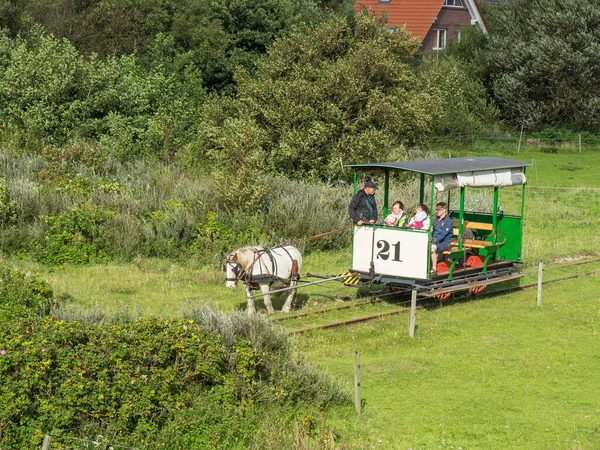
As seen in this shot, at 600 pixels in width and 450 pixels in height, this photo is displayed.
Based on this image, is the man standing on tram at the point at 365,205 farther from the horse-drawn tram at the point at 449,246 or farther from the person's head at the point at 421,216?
the person's head at the point at 421,216

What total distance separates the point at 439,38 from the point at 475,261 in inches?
1856

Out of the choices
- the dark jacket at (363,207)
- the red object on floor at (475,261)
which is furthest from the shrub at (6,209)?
the red object on floor at (475,261)

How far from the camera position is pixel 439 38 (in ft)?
215

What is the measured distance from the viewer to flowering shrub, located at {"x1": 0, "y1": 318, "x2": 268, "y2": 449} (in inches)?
413

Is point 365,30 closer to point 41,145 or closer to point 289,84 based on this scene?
point 289,84

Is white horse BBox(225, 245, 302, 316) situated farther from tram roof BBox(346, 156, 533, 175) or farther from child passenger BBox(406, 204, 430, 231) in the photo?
child passenger BBox(406, 204, 430, 231)

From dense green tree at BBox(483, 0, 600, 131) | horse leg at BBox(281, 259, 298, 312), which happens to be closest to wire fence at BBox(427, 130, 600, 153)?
dense green tree at BBox(483, 0, 600, 131)

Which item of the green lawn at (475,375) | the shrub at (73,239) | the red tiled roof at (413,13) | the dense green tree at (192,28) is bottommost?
the green lawn at (475,375)

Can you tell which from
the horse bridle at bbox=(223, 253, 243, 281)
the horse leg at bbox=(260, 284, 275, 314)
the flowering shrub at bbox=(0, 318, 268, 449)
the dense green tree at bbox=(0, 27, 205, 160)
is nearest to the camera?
the flowering shrub at bbox=(0, 318, 268, 449)

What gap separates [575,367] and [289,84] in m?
19.6

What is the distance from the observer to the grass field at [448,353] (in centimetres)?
1209

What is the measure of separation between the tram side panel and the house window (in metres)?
48.1

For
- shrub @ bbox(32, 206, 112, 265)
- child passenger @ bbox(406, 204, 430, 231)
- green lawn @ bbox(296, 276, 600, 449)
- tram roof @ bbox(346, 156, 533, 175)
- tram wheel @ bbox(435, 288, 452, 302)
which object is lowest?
green lawn @ bbox(296, 276, 600, 449)

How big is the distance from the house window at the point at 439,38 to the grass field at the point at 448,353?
135ft
